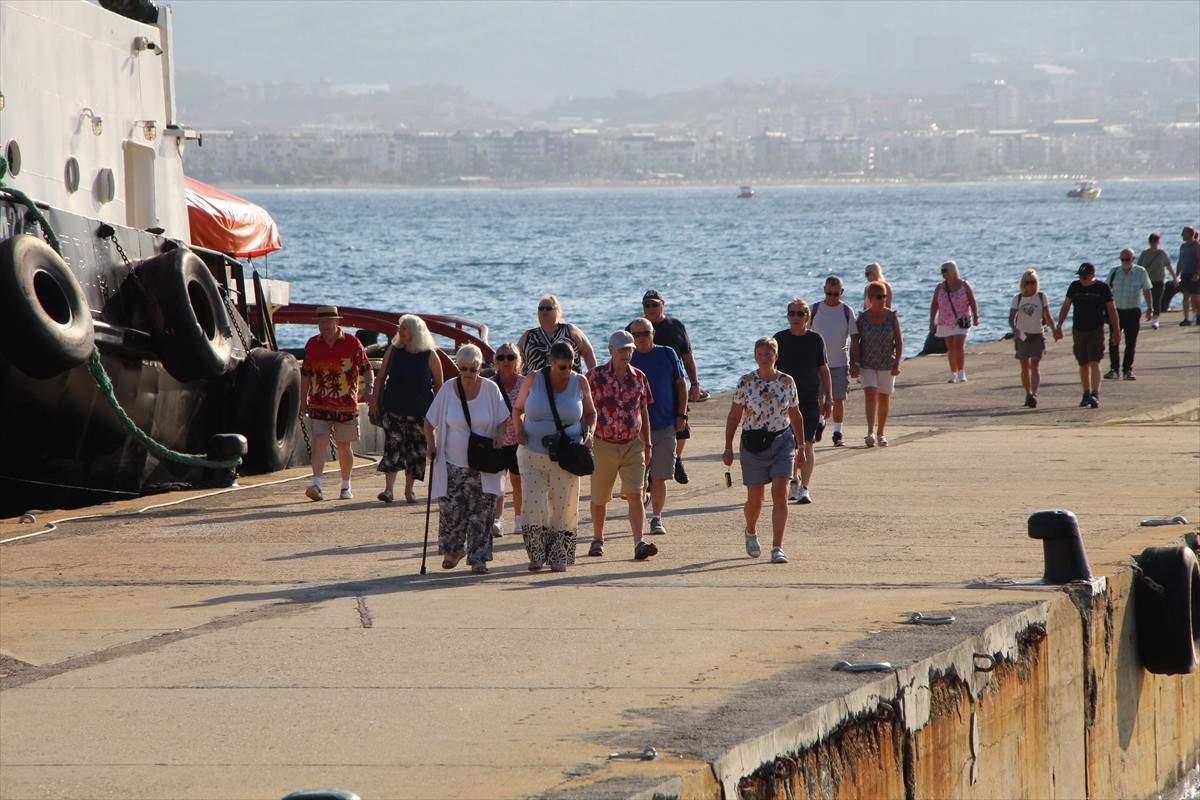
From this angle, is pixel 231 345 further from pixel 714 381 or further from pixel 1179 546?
pixel 714 381

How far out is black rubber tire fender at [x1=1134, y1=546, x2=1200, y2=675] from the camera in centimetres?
900

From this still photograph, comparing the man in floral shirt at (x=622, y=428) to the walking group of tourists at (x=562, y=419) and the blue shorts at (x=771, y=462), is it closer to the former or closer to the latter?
the walking group of tourists at (x=562, y=419)

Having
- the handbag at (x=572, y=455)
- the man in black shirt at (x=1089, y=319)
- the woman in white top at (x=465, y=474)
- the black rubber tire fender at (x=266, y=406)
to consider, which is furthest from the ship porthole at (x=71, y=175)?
the man in black shirt at (x=1089, y=319)

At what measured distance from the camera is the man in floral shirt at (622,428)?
10.2 m

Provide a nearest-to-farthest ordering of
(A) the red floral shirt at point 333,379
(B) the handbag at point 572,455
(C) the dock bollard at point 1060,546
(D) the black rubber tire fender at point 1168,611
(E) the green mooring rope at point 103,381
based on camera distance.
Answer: (C) the dock bollard at point 1060,546 → (D) the black rubber tire fender at point 1168,611 → (B) the handbag at point 572,455 → (E) the green mooring rope at point 103,381 → (A) the red floral shirt at point 333,379

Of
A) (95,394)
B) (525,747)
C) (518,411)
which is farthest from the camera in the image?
(95,394)

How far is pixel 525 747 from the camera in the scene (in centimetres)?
590

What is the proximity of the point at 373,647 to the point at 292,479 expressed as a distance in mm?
7243

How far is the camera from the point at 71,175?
46.5 ft

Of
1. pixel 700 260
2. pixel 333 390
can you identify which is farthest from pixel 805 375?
pixel 700 260

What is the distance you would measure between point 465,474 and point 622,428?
110cm

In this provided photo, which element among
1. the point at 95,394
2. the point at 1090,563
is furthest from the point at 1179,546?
the point at 95,394

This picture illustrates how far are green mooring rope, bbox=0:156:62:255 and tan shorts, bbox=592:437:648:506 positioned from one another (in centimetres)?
459

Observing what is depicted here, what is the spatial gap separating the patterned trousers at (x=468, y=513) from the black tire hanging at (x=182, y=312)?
177 inches
